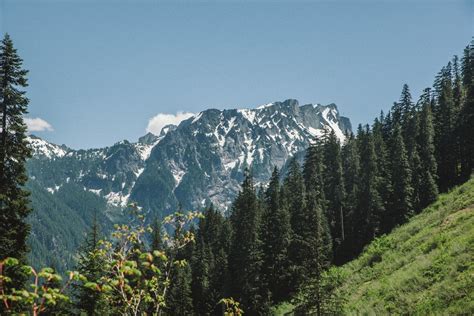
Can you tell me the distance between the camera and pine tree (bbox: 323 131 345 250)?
66.8 metres

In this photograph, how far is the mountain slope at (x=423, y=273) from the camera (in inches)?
681

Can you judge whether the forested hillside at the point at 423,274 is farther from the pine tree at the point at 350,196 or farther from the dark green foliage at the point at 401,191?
the pine tree at the point at 350,196

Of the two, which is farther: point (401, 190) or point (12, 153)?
point (401, 190)

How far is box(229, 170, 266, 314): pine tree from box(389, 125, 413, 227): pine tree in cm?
2021

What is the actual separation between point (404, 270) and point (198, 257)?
49.2m

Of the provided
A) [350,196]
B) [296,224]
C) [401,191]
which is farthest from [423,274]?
[350,196]

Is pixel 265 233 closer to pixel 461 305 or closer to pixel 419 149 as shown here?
pixel 419 149

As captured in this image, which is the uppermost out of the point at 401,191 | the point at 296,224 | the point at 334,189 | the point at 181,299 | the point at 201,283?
the point at 334,189

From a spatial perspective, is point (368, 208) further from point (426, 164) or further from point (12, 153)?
point (12, 153)

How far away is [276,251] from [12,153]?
40.2 m

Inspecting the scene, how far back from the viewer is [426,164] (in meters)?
64.1

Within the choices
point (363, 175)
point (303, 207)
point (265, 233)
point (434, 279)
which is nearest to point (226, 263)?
point (265, 233)

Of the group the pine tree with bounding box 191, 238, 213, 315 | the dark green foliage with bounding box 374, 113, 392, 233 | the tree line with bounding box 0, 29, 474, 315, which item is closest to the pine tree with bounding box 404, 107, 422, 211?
the tree line with bounding box 0, 29, 474, 315

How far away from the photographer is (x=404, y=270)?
2555 cm
